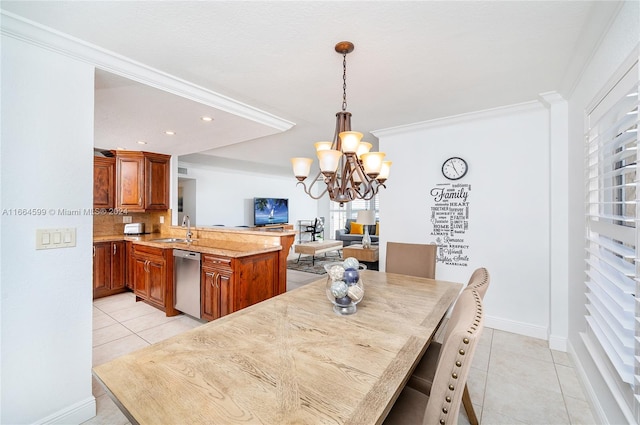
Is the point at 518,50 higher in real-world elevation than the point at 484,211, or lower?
higher

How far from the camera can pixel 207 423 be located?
0.75 metres

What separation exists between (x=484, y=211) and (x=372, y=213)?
7.63 ft

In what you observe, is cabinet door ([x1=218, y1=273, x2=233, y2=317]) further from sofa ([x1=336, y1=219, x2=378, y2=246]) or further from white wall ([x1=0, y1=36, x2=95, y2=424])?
sofa ([x1=336, y1=219, x2=378, y2=246])

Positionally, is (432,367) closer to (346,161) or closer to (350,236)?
(346,161)

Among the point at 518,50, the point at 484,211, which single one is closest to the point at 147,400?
the point at 518,50

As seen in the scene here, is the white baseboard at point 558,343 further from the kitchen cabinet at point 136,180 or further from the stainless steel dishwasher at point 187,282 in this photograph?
the kitchen cabinet at point 136,180

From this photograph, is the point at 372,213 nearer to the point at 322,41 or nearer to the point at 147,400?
the point at 322,41

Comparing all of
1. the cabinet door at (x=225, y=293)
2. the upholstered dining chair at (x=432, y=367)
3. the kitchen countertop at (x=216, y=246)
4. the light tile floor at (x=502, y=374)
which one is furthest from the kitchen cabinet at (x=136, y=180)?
the upholstered dining chair at (x=432, y=367)

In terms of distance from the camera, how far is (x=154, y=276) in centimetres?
354

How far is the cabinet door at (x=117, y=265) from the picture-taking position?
414cm

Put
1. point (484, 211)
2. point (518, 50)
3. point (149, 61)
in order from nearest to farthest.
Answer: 1. point (518, 50)
2. point (149, 61)
3. point (484, 211)

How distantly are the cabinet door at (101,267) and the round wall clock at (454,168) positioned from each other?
4.78 metres

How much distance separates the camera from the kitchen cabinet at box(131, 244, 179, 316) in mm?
3358

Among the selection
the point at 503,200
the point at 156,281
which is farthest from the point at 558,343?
the point at 156,281
